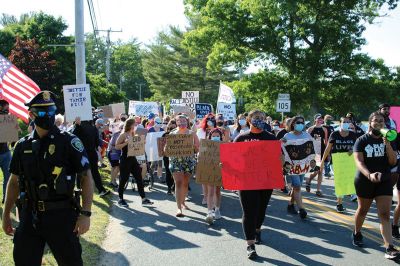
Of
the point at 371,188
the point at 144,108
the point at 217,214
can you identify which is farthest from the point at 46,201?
the point at 144,108

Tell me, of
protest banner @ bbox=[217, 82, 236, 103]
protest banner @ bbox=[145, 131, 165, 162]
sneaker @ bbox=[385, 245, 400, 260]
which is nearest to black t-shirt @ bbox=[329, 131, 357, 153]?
sneaker @ bbox=[385, 245, 400, 260]

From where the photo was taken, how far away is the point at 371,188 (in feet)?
20.5

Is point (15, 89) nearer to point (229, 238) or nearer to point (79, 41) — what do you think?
point (79, 41)

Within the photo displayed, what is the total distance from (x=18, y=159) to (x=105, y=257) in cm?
264

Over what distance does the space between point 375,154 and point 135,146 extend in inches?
205

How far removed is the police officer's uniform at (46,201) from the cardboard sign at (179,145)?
464 centimetres

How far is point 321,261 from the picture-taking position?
19.7ft

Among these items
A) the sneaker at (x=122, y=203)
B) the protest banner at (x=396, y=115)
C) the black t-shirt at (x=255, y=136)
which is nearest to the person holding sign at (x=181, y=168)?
the sneaker at (x=122, y=203)

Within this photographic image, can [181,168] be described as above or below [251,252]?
above

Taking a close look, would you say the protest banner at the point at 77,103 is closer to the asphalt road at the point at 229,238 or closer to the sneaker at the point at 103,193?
the sneaker at the point at 103,193

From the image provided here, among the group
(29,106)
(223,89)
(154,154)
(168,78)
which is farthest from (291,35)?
(168,78)

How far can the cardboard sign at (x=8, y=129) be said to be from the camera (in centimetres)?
852

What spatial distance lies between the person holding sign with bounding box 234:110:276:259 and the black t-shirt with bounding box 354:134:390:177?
1254mm

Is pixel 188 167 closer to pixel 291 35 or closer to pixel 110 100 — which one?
pixel 291 35
